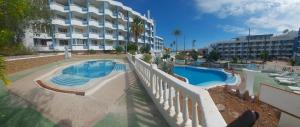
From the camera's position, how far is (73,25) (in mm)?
37062

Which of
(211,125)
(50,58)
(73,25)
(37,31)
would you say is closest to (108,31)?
(73,25)

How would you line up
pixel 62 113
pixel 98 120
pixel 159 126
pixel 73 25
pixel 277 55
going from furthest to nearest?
pixel 277 55, pixel 73 25, pixel 62 113, pixel 98 120, pixel 159 126

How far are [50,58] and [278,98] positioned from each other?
23574mm

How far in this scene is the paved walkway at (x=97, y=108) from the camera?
12.6ft

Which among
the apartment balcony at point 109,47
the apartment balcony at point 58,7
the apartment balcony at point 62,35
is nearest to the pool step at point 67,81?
the apartment balcony at point 62,35

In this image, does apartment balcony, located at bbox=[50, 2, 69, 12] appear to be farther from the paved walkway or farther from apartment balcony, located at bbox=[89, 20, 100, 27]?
the paved walkway

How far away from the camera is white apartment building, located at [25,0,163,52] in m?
33.8

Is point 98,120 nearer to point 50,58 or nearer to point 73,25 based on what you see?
point 50,58

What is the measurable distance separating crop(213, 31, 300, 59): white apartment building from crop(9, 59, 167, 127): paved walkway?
271 feet

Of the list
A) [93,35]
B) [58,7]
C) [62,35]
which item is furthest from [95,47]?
[58,7]

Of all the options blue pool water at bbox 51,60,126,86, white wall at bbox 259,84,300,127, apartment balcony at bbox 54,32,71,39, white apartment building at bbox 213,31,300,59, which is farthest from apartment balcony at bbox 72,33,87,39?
white apartment building at bbox 213,31,300,59

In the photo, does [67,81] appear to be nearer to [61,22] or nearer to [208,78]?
[208,78]

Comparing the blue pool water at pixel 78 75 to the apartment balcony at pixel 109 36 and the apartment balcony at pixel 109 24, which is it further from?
the apartment balcony at pixel 109 24

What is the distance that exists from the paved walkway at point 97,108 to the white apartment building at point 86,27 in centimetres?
2783
